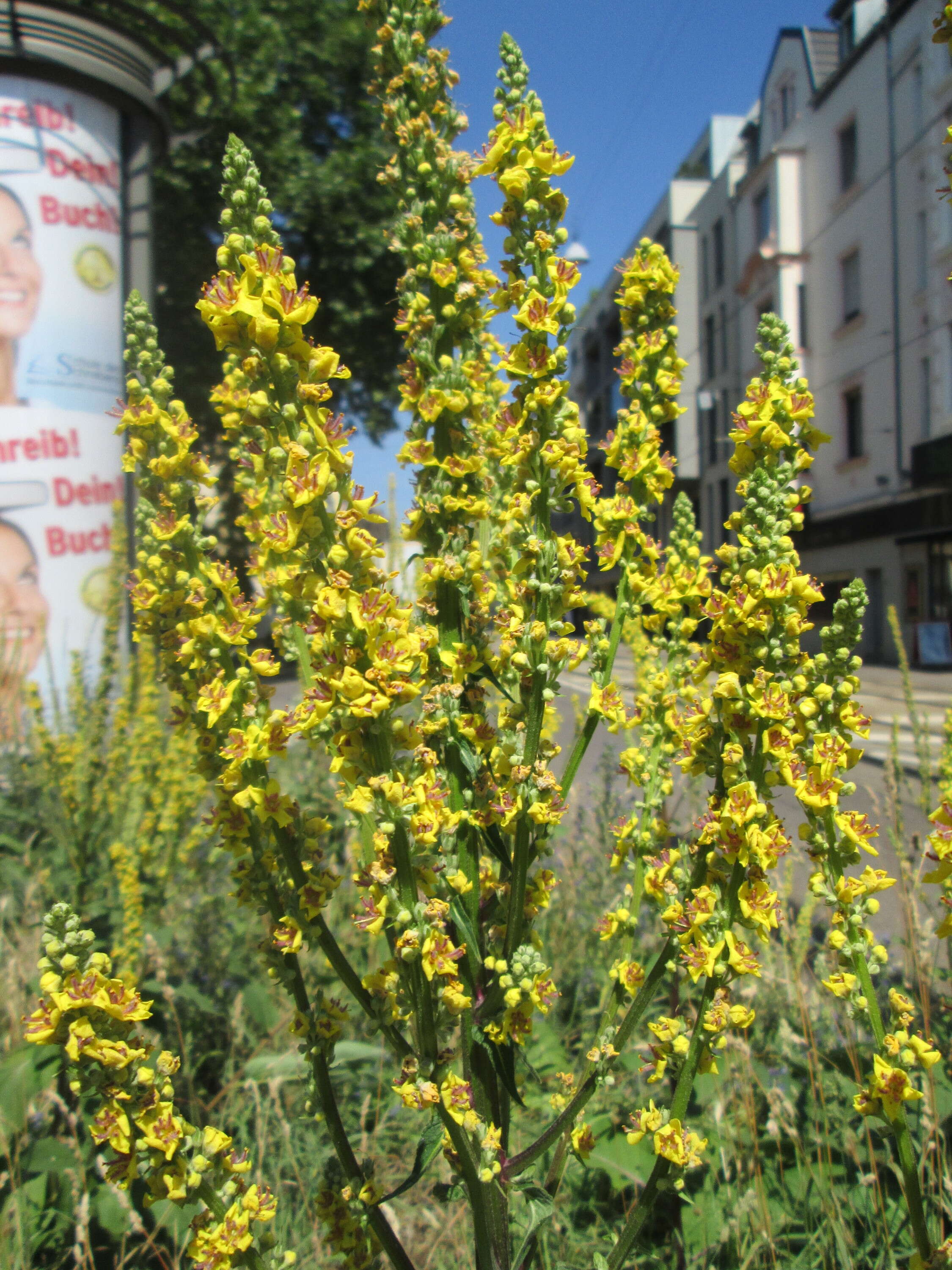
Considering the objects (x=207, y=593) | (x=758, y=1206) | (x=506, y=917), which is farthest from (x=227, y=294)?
(x=758, y=1206)

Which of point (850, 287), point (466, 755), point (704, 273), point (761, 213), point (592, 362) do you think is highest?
point (592, 362)

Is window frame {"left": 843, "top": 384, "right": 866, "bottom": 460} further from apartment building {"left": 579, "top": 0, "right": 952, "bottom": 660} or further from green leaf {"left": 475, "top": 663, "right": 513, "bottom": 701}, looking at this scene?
green leaf {"left": 475, "top": 663, "right": 513, "bottom": 701}

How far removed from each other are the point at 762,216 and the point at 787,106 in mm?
2928

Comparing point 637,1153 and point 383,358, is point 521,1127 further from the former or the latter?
point 383,358

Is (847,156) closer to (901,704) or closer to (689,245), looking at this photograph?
(689,245)

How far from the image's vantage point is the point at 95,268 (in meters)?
7.64

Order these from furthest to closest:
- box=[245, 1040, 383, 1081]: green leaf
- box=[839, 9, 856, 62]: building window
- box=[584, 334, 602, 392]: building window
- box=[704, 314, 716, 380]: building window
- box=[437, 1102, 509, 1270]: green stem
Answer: box=[584, 334, 602, 392]: building window < box=[704, 314, 716, 380]: building window < box=[839, 9, 856, 62]: building window < box=[245, 1040, 383, 1081]: green leaf < box=[437, 1102, 509, 1270]: green stem

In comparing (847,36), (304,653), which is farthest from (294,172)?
(847,36)

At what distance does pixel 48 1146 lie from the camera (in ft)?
7.45

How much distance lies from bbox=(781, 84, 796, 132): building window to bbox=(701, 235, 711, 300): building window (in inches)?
190

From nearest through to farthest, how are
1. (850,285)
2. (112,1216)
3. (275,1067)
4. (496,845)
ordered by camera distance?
(496,845)
(112,1216)
(275,1067)
(850,285)

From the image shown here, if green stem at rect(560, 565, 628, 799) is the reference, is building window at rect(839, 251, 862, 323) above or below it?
above

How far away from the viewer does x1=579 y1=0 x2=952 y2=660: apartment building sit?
57.1 feet

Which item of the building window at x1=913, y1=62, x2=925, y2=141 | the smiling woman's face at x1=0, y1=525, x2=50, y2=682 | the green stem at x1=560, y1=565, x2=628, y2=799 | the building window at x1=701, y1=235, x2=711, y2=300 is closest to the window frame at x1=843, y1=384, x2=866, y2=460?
the building window at x1=913, y1=62, x2=925, y2=141
